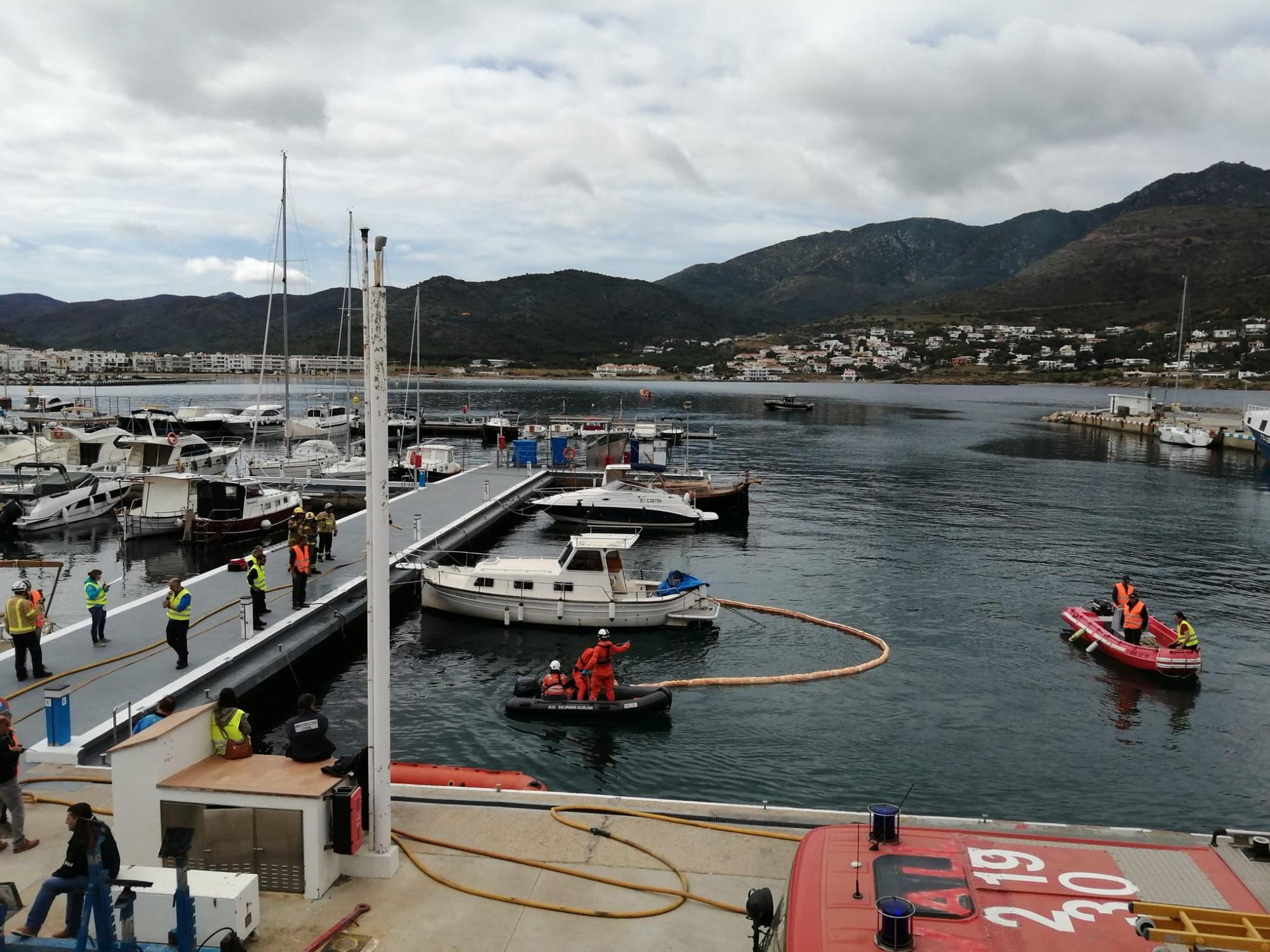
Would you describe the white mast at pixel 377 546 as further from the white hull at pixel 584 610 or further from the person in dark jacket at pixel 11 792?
the white hull at pixel 584 610

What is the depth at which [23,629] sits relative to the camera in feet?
48.0

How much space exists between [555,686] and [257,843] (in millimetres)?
9957

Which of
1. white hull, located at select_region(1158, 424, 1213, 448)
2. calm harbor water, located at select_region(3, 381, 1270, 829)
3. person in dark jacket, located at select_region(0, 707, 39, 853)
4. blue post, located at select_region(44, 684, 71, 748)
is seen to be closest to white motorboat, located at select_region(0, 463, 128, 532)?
calm harbor water, located at select_region(3, 381, 1270, 829)

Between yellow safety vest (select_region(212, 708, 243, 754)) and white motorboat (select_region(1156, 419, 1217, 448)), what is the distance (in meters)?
92.1

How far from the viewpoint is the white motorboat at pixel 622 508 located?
39.9 m

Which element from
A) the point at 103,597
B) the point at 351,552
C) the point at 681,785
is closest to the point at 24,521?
the point at 351,552

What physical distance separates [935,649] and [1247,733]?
7131 millimetres

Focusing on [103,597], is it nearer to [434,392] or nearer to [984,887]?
[984,887]

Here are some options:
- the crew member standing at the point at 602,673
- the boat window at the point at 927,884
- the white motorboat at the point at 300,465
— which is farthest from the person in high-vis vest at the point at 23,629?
the white motorboat at the point at 300,465

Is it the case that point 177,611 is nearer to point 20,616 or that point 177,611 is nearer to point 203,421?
point 20,616

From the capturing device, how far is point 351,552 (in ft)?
88.8

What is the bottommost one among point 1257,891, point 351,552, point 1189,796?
point 1189,796

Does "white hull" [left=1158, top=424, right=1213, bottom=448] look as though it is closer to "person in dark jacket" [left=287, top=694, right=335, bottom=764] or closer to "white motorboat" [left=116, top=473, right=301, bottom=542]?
"white motorboat" [left=116, top=473, right=301, bottom=542]

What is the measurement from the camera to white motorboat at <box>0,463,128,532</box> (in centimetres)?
3753
